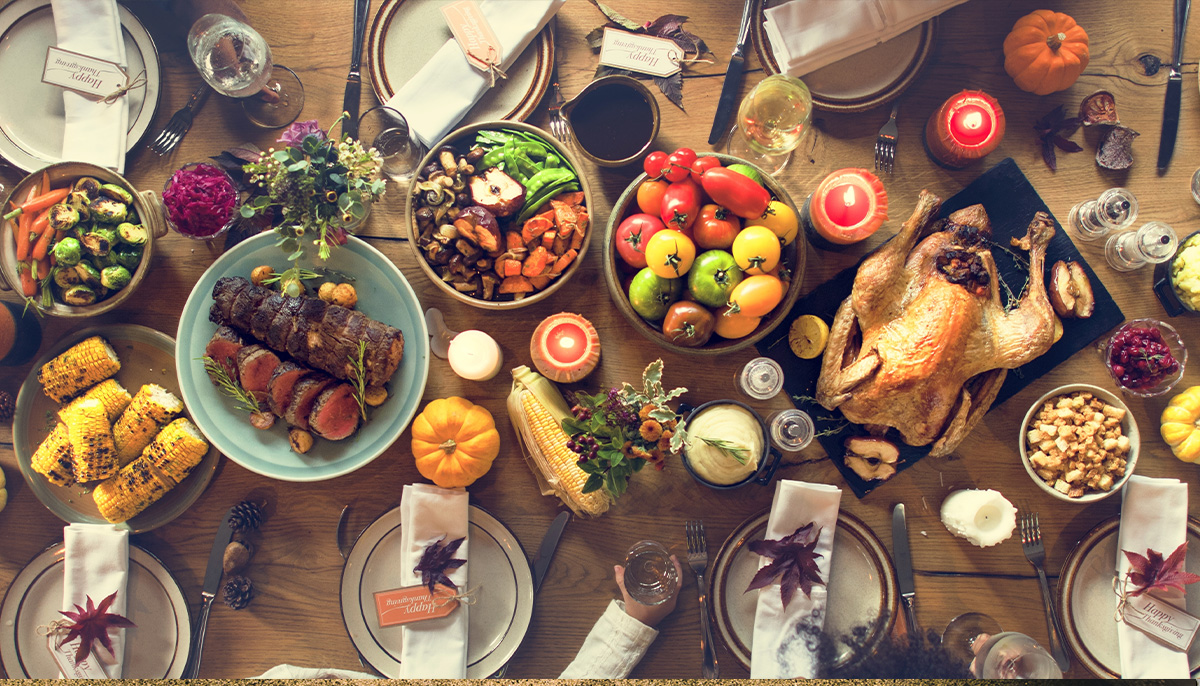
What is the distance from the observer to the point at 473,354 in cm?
196

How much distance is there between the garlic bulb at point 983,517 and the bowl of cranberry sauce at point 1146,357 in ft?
1.83

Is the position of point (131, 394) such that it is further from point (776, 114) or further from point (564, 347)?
point (776, 114)

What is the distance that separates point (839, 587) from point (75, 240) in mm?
2609

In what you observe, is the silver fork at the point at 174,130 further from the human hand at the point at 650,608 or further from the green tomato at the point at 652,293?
the human hand at the point at 650,608

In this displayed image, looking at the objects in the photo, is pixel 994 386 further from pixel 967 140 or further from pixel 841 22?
pixel 841 22

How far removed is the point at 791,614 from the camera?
1.98 meters

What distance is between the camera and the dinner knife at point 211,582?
2.05 m

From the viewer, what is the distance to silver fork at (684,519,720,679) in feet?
6.61

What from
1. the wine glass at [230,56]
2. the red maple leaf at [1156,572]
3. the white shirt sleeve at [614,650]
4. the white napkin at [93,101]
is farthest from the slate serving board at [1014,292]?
the white napkin at [93,101]

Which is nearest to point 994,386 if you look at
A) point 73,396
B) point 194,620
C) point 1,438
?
point 194,620

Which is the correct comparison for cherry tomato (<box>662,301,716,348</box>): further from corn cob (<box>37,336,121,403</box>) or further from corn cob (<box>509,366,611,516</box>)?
corn cob (<box>37,336,121,403</box>)

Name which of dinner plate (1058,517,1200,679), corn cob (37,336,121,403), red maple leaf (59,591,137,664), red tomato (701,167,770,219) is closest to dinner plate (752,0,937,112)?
red tomato (701,167,770,219)

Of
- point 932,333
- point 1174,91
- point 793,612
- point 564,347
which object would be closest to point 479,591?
point 564,347

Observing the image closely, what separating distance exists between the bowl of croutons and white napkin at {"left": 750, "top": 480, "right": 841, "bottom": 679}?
655 millimetres
